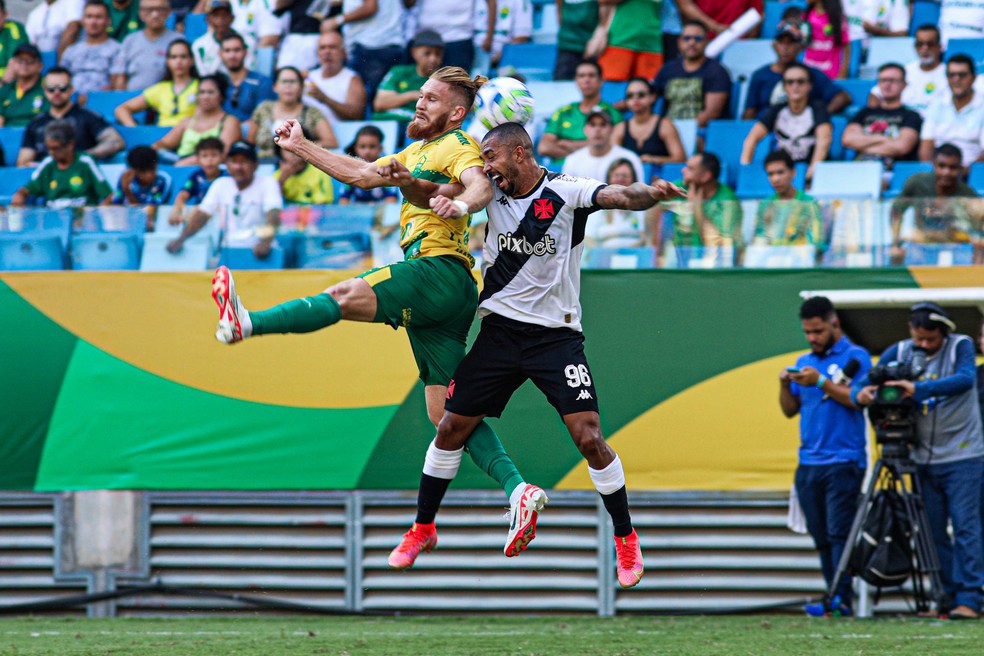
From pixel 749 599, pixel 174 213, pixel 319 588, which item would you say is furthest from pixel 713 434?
pixel 174 213

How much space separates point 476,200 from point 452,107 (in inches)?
30.0

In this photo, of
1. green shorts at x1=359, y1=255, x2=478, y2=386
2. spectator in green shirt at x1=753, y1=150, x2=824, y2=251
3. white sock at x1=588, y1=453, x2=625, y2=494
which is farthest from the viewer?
spectator in green shirt at x1=753, y1=150, x2=824, y2=251

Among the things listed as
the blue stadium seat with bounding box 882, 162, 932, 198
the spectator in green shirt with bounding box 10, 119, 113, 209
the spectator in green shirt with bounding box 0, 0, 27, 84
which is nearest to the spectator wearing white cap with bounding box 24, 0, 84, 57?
the spectator in green shirt with bounding box 0, 0, 27, 84

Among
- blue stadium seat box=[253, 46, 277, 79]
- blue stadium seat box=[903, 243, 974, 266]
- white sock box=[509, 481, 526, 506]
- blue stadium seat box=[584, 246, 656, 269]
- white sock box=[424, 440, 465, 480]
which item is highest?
blue stadium seat box=[253, 46, 277, 79]

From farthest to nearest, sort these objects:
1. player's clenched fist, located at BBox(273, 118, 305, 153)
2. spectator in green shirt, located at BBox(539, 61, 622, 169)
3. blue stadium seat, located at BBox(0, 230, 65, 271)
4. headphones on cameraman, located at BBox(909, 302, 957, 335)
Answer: spectator in green shirt, located at BBox(539, 61, 622, 169)
blue stadium seat, located at BBox(0, 230, 65, 271)
headphones on cameraman, located at BBox(909, 302, 957, 335)
player's clenched fist, located at BBox(273, 118, 305, 153)

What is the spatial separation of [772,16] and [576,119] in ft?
9.27

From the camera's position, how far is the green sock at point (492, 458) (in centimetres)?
595

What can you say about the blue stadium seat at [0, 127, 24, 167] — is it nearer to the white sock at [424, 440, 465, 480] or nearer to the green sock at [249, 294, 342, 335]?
the white sock at [424, 440, 465, 480]

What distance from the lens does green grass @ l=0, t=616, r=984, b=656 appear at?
638 centimetres

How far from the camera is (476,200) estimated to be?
17.7ft

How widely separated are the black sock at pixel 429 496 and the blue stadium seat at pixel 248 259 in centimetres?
367

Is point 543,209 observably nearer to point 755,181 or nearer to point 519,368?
point 519,368

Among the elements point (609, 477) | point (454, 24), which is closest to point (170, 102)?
point (454, 24)

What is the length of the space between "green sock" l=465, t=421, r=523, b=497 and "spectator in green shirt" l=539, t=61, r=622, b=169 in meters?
5.54
